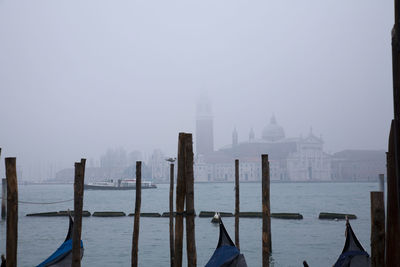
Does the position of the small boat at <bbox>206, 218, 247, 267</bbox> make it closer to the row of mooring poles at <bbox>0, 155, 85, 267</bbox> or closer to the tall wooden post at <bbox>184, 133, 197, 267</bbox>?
the tall wooden post at <bbox>184, 133, 197, 267</bbox>

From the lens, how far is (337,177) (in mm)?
132375

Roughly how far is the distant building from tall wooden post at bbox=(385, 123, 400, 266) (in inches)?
5095

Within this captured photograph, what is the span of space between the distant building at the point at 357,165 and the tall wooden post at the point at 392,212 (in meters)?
129

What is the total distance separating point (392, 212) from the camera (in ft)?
5.73

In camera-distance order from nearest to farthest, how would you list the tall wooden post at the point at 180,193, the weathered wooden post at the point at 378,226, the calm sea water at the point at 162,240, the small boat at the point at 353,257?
1. the weathered wooden post at the point at 378,226
2. the tall wooden post at the point at 180,193
3. the small boat at the point at 353,257
4. the calm sea water at the point at 162,240

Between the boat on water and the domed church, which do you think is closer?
the boat on water

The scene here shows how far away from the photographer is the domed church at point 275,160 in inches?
5192

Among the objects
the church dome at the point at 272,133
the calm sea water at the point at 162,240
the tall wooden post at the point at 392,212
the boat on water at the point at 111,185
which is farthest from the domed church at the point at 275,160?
the tall wooden post at the point at 392,212

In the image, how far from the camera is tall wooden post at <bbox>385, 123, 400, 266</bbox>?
5.52ft

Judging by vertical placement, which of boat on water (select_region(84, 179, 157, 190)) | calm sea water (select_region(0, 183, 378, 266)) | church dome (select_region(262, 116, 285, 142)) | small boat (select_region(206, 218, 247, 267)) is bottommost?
calm sea water (select_region(0, 183, 378, 266))

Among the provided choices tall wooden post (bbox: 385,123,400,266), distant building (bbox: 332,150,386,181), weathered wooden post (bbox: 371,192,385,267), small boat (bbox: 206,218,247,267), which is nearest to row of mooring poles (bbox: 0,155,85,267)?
small boat (bbox: 206,218,247,267)

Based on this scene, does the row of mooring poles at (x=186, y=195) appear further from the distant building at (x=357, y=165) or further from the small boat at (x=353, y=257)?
the distant building at (x=357, y=165)

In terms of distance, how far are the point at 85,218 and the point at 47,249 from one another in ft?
31.6

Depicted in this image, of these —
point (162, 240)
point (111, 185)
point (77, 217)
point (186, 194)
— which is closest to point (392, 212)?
point (186, 194)
